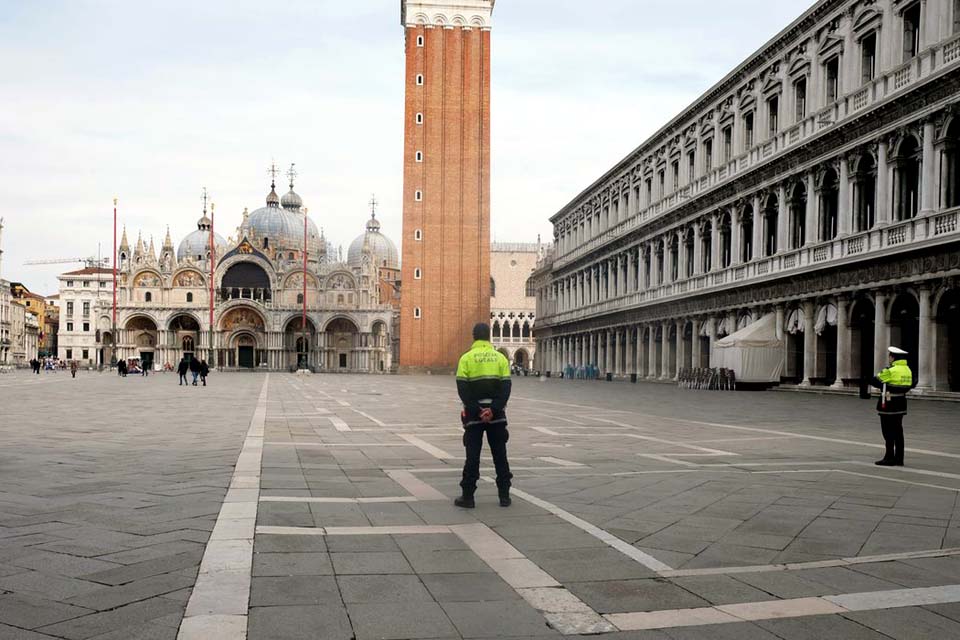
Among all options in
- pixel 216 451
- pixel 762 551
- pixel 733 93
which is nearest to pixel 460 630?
pixel 762 551

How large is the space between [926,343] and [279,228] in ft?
300

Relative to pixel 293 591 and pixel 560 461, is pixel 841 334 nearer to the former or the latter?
pixel 560 461

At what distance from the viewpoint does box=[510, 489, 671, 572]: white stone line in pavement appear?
5469 millimetres

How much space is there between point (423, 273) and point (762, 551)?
62.6 m

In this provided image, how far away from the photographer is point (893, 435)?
10266 mm

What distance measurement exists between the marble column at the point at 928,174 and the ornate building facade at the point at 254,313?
231 feet

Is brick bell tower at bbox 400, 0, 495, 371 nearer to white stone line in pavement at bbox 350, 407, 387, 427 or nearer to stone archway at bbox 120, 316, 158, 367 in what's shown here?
stone archway at bbox 120, 316, 158, 367

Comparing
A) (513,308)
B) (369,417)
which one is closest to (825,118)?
(369,417)

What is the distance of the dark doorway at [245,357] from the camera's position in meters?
93.4

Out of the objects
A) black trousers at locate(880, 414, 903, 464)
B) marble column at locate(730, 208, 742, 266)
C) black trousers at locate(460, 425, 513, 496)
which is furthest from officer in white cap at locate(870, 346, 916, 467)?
marble column at locate(730, 208, 742, 266)

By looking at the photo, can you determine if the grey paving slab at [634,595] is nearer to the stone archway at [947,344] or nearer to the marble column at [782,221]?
the stone archway at [947,344]

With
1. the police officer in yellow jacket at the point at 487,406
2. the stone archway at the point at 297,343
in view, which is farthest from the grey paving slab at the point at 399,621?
the stone archway at the point at 297,343

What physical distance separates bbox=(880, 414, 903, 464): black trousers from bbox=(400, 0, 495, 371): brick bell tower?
57.8 meters

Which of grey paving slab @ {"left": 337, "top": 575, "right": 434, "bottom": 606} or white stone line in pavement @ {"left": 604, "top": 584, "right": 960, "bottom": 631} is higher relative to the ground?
white stone line in pavement @ {"left": 604, "top": 584, "right": 960, "bottom": 631}
